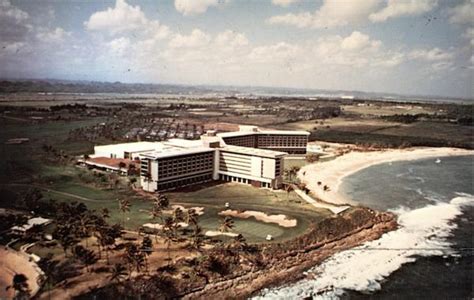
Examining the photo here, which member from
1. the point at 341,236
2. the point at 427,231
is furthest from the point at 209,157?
the point at 427,231

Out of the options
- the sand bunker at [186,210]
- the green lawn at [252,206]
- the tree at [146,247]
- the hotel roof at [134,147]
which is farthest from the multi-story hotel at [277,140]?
the tree at [146,247]

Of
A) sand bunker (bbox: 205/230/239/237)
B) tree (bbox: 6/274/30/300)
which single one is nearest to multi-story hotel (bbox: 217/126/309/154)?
sand bunker (bbox: 205/230/239/237)

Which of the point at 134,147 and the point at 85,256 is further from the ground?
the point at 134,147

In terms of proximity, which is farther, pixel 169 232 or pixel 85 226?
pixel 169 232

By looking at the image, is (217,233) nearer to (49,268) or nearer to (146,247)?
(146,247)

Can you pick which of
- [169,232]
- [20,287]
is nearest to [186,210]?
[169,232]

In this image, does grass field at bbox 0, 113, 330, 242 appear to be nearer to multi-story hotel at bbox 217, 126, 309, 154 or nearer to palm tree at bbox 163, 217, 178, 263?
palm tree at bbox 163, 217, 178, 263
